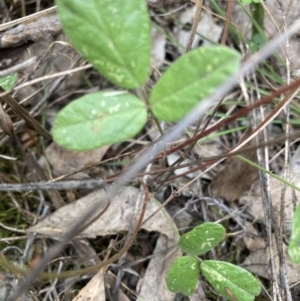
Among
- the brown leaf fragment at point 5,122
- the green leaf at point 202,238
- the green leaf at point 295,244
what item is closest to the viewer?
the green leaf at point 295,244

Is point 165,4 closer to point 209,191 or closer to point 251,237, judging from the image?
point 209,191

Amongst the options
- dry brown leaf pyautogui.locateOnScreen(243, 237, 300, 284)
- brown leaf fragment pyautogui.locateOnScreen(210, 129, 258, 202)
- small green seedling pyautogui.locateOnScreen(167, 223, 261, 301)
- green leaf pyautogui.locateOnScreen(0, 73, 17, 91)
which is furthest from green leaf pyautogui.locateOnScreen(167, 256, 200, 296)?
green leaf pyautogui.locateOnScreen(0, 73, 17, 91)

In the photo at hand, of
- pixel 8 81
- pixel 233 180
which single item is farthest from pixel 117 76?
pixel 233 180

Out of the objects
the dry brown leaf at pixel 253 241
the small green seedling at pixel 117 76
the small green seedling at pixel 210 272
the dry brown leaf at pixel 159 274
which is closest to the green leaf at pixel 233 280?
the small green seedling at pixel 210 272

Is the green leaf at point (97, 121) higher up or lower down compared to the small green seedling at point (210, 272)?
higher up

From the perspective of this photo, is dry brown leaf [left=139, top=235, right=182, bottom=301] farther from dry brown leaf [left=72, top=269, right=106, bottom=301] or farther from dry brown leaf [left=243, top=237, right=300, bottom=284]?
dry brown leaf [left=243, top=237, right=300, bottom=284]

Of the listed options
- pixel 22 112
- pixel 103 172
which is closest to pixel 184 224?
pixel 103 172

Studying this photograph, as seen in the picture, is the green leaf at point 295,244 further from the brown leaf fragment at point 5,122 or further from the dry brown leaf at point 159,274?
the brown leaf fragment at point 5,122
